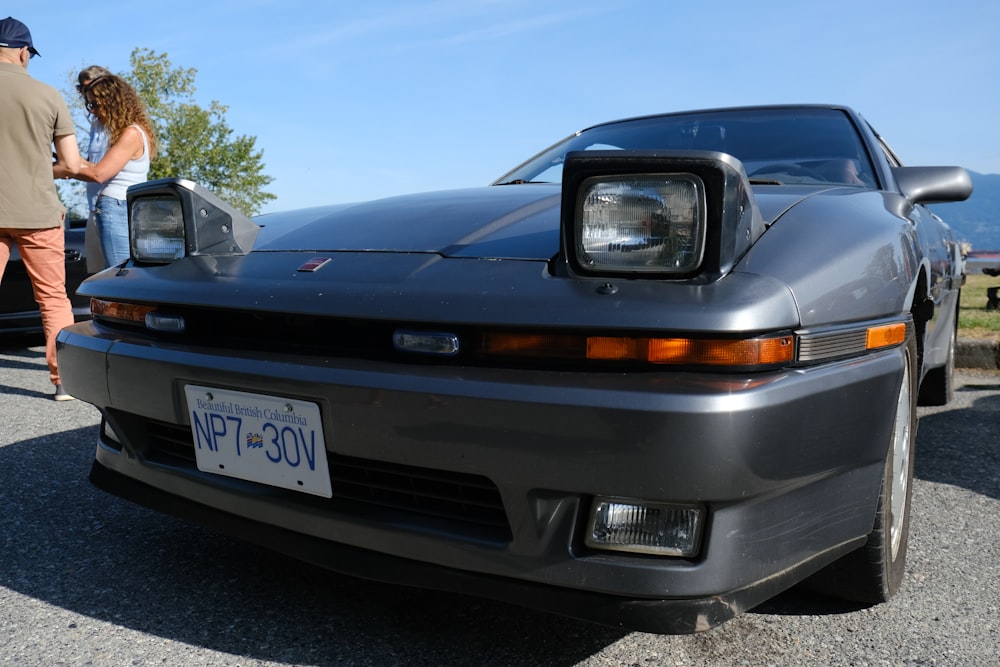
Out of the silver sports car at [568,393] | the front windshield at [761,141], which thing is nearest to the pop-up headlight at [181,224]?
the silver sports car at [568,393]

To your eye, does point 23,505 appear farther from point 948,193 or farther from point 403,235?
point 948,193

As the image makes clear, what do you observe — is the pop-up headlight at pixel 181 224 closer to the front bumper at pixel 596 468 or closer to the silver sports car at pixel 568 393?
the silver sports car at pixel 568 393

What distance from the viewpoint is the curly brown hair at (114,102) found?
14.4ft

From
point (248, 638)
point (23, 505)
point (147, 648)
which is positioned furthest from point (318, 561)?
point (23, 505)

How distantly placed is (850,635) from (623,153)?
3.68 feet

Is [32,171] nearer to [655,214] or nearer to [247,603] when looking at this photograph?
[247,603]

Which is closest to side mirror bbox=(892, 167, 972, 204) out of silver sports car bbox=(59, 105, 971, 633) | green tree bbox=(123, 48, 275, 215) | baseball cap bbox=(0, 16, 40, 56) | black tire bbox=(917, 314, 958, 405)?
silver sports car bbox=(59, 105, 971, 633)

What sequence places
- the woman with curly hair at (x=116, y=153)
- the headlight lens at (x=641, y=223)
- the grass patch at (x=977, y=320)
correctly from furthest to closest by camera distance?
1. the grass patch at (x=977, y=320)
2. the woman with curly hair at (x=116, y=153)
3. the headlight lens at (x=641, y=223)

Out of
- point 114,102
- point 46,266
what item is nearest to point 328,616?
point 46,266

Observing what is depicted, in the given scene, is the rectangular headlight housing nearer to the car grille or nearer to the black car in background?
the car grille

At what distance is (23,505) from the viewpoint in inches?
101

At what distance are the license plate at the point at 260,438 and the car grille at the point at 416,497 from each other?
1.2 inches

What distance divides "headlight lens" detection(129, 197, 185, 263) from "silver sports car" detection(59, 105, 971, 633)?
0.16 meters

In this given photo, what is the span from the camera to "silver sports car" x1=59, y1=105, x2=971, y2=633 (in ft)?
4.54
